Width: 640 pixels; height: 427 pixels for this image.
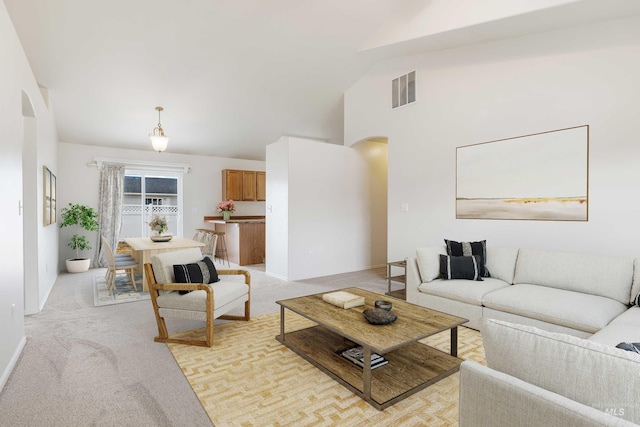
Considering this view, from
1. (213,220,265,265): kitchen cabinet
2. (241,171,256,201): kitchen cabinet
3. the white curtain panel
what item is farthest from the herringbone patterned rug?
(241,171,256,201): kitchen cabinet

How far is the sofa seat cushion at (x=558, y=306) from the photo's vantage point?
2582 mm

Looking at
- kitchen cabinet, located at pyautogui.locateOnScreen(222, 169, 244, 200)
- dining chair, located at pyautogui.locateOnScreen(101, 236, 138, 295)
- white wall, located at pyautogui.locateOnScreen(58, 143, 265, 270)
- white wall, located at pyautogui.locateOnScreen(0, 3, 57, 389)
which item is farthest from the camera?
kitchen cabinet, located at pyautogui.locateOnScreen(222, 169, 244, 200)

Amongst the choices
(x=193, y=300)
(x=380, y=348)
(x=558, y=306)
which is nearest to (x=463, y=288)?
(x=558, y=306)

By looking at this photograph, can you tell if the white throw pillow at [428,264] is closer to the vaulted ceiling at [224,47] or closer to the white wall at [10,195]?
the vaulted ceiling at [224,47]

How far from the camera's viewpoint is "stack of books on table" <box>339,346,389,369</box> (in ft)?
8.11

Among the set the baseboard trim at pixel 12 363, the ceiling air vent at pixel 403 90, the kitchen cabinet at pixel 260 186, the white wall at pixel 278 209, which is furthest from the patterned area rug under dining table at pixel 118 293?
the ceiling air vent at pixel 403 90

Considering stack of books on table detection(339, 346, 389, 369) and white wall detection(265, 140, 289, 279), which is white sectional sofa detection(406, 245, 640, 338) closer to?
stack of books on table detection(339, 346, 389, 369)

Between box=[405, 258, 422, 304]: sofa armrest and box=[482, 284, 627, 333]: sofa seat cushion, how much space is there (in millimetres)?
782

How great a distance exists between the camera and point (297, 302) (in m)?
2.96

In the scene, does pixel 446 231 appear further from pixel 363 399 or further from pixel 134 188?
pixel 134 188

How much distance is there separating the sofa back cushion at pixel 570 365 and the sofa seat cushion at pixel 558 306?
1869 millimetres

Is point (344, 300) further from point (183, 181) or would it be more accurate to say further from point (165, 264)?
point (183, 181)

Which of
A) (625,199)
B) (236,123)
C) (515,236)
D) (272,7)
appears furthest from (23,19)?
(625,199)

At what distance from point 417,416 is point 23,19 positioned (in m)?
5.17
